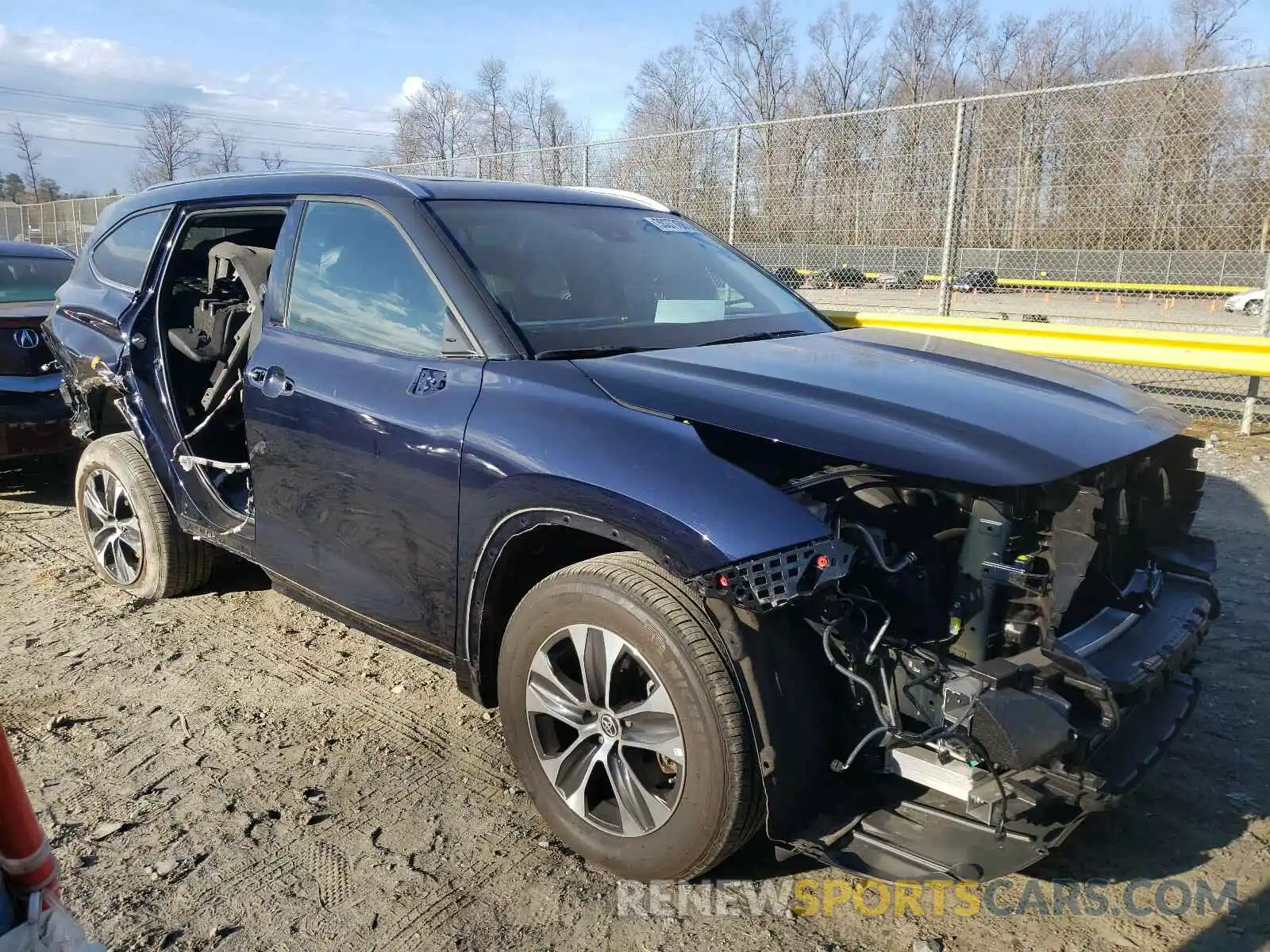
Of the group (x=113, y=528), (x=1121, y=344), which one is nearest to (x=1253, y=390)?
(x=1121, y=344)

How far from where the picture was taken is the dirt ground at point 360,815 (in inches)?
94.1

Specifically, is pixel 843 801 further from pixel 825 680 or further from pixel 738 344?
pixel 738 344

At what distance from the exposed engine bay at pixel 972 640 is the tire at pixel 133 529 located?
129 inches

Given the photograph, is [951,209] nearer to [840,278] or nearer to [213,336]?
[840,278]

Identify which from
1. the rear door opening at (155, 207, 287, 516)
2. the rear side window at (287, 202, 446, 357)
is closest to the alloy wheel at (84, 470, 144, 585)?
the rear door opening at (155, 207, 287, 516)

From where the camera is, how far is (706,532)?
2223 millimetres

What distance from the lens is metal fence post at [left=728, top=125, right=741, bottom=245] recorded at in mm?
9594

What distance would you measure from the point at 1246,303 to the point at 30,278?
12.0 meters

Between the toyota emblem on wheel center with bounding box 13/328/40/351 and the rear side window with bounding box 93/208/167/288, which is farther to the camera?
the toyota emblem on wheel center with bounding box 13/328/40/351

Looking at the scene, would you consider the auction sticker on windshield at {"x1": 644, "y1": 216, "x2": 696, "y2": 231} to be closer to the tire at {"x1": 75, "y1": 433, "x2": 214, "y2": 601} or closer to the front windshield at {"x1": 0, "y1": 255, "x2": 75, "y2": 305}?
the tire at {"x1": 75, "y1": 433, "x2": 214, "y2": 601}

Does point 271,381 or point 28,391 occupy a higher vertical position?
point 271,381

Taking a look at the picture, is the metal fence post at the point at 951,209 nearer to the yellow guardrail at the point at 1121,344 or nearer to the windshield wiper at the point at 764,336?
the yellow guardrail at the point at 1121,344

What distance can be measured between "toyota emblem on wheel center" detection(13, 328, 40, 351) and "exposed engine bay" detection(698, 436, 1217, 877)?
19.5ft

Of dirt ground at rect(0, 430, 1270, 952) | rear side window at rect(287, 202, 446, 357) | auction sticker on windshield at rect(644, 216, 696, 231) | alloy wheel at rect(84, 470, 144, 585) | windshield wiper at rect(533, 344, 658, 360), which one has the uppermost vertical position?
auction sticker on windshield at rect(644, 216, 696, 231)
